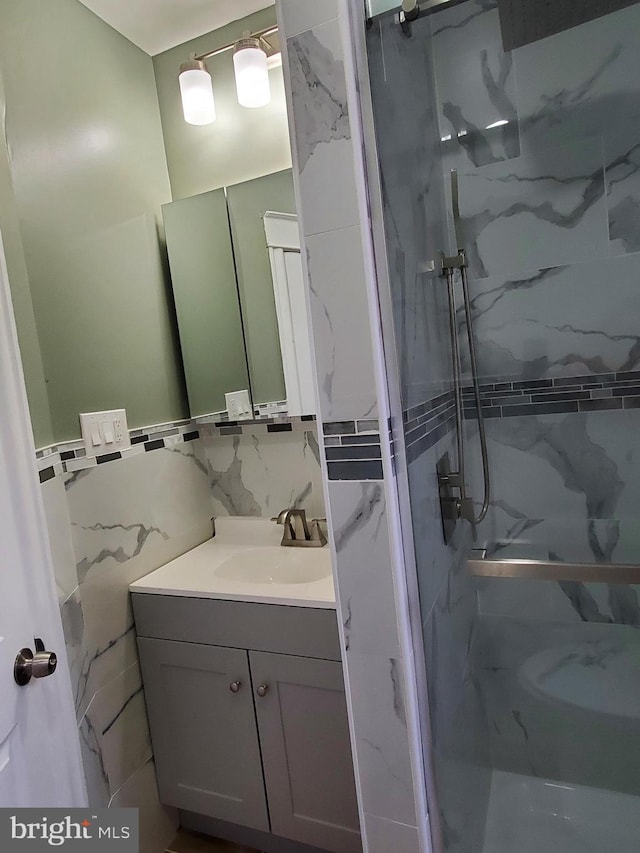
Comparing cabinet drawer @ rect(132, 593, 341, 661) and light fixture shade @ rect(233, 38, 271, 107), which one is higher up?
light fixture shade @ rect(233, 38, 271, 107)

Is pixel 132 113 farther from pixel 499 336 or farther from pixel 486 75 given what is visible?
pixel 499 336

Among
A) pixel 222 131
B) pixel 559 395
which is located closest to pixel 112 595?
pixel 559 395

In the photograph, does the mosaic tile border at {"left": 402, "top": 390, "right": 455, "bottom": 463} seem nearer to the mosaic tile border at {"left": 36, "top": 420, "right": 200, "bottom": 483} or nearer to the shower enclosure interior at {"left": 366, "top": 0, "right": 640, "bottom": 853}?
the shower enclosure interior at {"left": 366, "top": 0, "right": 640, "bottom": 853}

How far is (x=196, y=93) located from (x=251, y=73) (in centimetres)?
21

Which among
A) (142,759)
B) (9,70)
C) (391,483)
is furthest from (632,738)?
(9,70)

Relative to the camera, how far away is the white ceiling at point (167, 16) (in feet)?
5.57

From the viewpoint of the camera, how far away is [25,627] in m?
1.13

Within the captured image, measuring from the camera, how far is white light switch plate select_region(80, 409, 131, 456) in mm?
1552

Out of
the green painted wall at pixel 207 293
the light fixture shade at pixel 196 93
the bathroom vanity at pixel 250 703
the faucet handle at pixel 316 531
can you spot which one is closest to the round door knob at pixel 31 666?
the bathroom vanity at pixel 250 703

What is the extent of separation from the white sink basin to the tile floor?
0.79 meters

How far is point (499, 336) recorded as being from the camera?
1.68 metres

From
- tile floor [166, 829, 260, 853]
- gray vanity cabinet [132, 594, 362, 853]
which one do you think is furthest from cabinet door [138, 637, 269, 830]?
tile floor [166, 829, 260, 853]

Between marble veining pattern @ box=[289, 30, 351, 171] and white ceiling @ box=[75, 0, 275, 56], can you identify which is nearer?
marble veining pattern @ box=[289, 30, 351, 171]

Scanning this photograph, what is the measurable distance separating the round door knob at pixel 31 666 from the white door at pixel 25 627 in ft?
0.04
